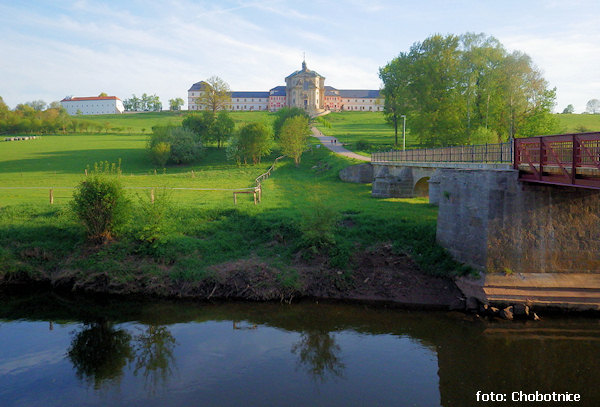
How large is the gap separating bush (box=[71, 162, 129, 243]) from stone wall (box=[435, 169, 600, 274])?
1573 cm

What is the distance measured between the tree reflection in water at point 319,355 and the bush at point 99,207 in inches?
440

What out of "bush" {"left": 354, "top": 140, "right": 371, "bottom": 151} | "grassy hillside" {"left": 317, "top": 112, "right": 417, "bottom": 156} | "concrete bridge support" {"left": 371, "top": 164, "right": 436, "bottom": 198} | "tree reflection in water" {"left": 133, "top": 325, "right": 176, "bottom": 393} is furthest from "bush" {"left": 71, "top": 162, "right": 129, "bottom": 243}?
"bush" {"left": 354, "top": 140, "right": 371, "bottom": 151}

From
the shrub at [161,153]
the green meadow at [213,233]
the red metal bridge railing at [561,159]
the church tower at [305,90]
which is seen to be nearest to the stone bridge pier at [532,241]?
the red metal bridge railing at [561,159]

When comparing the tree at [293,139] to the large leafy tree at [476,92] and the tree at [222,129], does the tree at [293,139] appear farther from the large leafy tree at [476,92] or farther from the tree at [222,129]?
the tree at [222,129]

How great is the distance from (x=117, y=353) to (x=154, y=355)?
1175mm

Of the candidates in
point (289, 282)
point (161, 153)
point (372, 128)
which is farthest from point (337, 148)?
point (289, 282)

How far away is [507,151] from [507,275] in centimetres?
514

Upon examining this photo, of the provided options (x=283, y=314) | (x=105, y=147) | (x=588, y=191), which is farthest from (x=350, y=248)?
(x=105, y=147)

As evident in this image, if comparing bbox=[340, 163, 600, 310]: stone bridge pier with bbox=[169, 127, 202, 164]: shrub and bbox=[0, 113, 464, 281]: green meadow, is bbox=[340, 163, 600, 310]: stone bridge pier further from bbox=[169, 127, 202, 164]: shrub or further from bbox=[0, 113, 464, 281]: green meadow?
bbox=[169, 127, 202, 164]: shrub

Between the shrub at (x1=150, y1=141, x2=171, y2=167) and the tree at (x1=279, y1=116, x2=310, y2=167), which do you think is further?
the shrub at (x1=150, y1=141, x2=171, y2=167)

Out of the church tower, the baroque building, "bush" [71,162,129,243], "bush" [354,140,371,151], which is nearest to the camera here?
"bush" [71,162,129,243]

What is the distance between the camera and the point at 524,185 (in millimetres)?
14992

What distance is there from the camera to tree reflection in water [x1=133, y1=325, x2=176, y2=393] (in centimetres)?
1091

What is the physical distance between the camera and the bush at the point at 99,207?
19062mm
